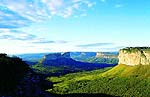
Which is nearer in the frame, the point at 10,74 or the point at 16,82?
the point at 16,82

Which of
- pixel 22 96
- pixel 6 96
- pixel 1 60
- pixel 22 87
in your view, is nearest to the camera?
pixel 6 96

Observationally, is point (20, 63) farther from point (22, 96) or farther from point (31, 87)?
point (22, 96)

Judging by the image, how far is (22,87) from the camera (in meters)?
160

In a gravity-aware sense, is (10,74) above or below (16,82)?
above

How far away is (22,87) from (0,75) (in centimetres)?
1117

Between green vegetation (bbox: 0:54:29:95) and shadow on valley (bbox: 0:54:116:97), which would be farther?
green vegetation (bbox: 0:54:29:95)

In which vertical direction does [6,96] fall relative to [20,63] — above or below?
below

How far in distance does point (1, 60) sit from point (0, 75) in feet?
57.4

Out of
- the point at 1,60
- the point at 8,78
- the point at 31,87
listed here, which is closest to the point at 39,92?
the point at 31,87

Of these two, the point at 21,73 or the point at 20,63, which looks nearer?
the point at 21,73

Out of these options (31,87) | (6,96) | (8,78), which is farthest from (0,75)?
(6,96)

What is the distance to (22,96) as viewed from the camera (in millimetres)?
149250

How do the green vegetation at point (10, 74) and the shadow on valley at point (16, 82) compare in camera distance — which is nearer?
the shadow on valley at point (16, 82)

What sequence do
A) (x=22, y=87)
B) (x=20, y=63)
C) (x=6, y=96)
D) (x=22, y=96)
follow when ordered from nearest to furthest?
(x=6, y=96)
(x=22, y=96)
(x=22, y=87)
(x=20, y=63)
